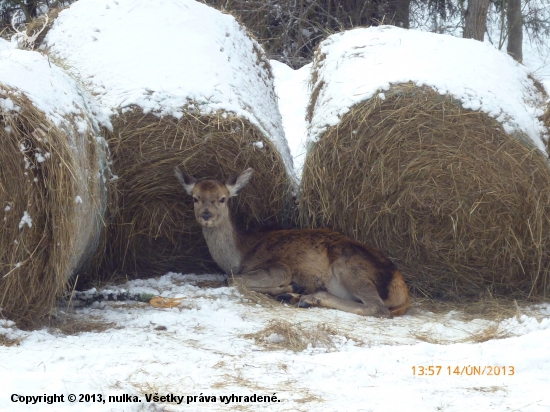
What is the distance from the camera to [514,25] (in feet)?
50.8

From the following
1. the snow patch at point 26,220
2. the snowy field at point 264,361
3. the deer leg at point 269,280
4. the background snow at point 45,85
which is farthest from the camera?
the deer leg at point 269,280

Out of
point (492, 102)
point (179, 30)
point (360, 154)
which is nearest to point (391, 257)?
point (360, 154)

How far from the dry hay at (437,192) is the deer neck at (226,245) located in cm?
79

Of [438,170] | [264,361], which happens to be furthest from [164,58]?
[264,361]

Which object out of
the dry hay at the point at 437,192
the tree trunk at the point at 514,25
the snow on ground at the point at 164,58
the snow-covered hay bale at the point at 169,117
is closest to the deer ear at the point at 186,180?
the snow-covered hay bale at the point at 169,117

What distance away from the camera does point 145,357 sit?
470cm

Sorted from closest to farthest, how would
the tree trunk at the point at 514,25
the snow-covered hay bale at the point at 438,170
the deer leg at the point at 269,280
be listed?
1. the snow-covered hay bale at the point at 438,170
2. the deer leg at the point at 269,280
3. the tree trunk at the point at 514,25

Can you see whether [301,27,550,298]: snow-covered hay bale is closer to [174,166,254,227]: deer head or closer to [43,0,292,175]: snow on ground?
[174,166,254,227]: deer head

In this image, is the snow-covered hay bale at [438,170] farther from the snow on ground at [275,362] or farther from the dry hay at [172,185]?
the snow on ground at [275,362]

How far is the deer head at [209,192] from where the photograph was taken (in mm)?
7065

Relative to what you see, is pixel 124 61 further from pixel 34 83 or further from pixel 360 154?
pixel 360 154

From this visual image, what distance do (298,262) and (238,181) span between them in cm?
95

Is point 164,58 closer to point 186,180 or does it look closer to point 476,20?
point 186,180

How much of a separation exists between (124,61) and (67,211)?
2.12 m
